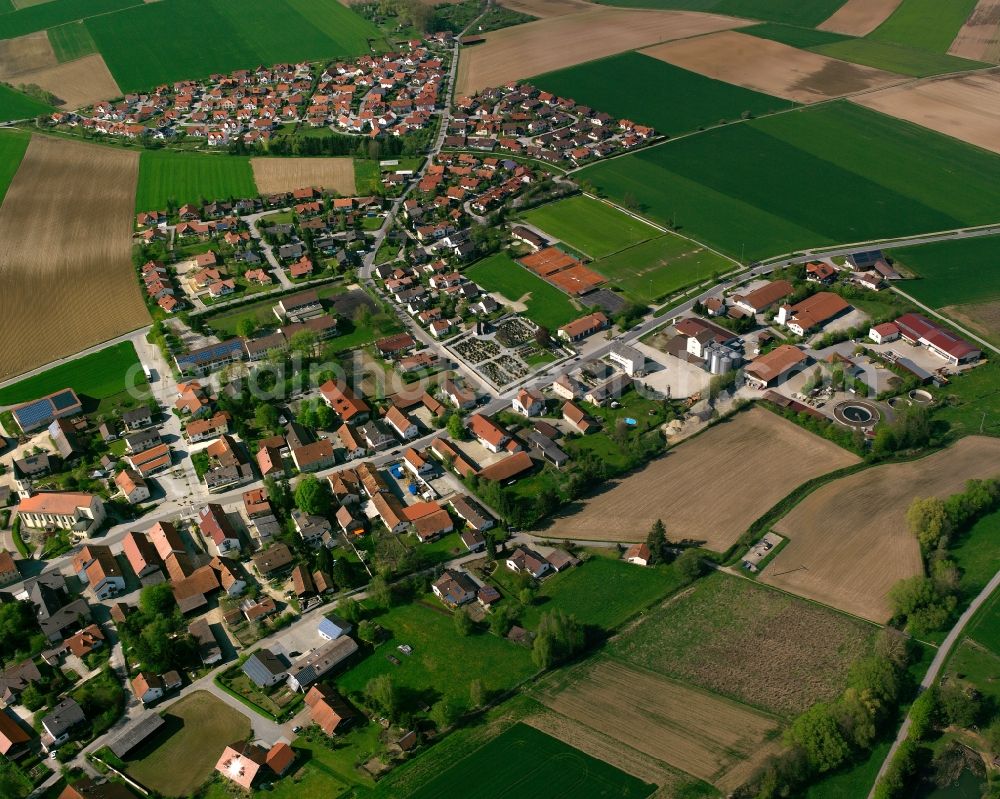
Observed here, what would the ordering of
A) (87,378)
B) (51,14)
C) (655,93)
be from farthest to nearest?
(51,14)
(655,93)
(87,378)

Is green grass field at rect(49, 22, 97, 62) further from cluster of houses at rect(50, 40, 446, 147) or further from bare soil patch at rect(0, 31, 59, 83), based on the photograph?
cluster of houses at rect(50, 40, 446, 147)

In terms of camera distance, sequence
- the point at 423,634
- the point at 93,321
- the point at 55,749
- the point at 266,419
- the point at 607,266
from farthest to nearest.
Answer: the point at 607,266, the point at 93,321, the point at 266,419, the point at 423,634, the point at 55,749

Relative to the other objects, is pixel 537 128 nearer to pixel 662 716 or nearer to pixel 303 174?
pixel 303 174

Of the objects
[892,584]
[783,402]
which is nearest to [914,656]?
[892,584]

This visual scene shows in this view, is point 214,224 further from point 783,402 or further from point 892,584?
point 892,584

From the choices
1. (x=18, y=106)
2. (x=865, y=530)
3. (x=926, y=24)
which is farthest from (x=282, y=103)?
(x=865, y=530)

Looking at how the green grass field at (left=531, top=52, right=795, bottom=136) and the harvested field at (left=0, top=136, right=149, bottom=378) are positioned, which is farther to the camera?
the green grass field at (left=531, top=52, right=795, bottom=136)

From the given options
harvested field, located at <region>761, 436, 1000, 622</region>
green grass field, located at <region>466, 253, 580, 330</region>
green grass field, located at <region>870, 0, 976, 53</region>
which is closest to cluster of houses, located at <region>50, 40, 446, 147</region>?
green grass field, located at <region>466, 253, 580, 330</region>
